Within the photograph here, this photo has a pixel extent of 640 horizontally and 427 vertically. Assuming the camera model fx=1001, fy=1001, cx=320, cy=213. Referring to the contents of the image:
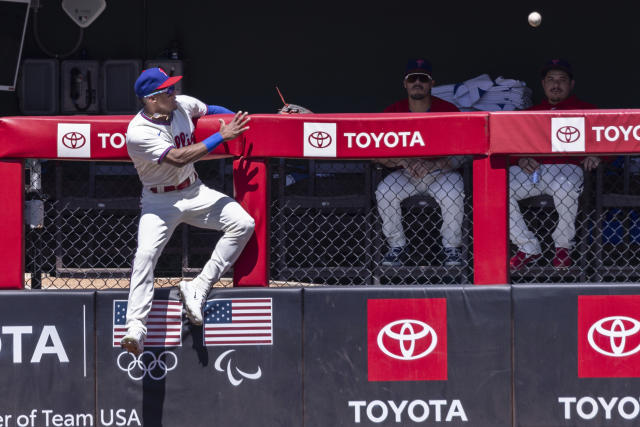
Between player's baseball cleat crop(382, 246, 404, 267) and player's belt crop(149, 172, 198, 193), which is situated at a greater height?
player's belt crop(149, 172, 198, 193)

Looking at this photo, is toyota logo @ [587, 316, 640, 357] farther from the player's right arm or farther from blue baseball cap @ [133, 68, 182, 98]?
blue baseball cap @ [133, 68, 182, 98]

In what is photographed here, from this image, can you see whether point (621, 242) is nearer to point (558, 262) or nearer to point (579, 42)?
point (558, 262)

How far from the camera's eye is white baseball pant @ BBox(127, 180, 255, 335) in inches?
205

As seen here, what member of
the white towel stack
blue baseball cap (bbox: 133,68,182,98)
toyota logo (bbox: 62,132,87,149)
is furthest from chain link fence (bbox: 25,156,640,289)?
the white towel stack

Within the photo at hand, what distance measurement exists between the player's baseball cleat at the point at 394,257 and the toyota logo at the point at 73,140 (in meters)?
1.85

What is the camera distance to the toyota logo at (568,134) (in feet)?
17.5

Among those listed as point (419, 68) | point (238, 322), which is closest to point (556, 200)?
point (419, 68)

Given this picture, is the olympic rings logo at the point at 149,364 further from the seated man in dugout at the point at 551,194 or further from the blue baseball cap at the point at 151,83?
the seated man in dugout at the point at 551,194

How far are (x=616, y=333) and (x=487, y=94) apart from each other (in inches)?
159

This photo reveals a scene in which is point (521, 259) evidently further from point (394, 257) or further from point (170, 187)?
point (170, 187)

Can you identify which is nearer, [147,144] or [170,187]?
[147,144]

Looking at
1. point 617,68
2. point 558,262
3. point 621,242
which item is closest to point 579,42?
point 617,68

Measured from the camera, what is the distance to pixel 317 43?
970 cm

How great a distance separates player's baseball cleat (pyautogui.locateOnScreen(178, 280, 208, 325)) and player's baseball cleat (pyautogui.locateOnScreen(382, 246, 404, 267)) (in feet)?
3.86
